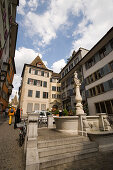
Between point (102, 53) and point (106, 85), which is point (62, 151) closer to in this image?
point (106, 85)

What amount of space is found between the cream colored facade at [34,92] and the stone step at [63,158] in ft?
70.3

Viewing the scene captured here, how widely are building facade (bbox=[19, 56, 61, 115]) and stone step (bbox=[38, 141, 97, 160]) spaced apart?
2120 cm

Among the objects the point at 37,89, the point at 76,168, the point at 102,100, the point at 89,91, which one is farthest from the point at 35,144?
the point at 37,89

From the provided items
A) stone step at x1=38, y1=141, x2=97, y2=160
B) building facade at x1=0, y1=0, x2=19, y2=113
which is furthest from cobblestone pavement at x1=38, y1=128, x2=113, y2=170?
building facade at x1=0, y1=0, x2=19, y2=113

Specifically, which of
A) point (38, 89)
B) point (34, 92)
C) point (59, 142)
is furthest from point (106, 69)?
point (34, 92)

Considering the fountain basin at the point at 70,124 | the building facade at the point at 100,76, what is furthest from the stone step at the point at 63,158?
the building facade at the point at 100,76

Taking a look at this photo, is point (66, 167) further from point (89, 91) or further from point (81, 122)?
point (89, 91)

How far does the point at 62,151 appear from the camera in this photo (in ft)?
12.7

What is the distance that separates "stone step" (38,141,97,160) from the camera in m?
3.65

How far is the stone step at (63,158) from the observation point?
11.0 feet

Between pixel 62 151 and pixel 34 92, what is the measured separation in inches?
913

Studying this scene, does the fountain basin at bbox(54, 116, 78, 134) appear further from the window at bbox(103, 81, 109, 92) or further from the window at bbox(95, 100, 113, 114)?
the window at bbox(103, 81, 109, 92)

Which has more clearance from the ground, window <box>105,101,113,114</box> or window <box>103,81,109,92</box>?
window <box>103,81,109,92</box>

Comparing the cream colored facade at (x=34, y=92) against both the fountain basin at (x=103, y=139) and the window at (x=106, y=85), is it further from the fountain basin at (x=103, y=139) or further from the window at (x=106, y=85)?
the fountain basin at (x=103, y=139)
